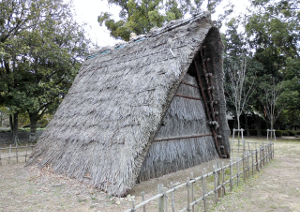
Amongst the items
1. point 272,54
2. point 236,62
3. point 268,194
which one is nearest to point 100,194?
point 268,194

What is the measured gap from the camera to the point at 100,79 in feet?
20.9

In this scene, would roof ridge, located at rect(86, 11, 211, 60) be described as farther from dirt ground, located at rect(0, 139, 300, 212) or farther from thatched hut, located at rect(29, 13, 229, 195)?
dirt ground, located at rect(0, 139, 300, 212)

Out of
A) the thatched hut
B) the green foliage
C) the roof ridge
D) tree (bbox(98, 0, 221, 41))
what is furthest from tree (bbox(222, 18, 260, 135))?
the roof ridge

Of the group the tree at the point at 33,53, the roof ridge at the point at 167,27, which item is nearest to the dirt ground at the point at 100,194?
the roof ridge at the point at 167,27

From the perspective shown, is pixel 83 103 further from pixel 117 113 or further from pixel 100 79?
pixel 117 113

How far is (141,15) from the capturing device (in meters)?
18.4

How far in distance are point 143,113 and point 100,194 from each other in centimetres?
172

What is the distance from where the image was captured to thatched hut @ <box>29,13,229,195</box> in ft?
13.0

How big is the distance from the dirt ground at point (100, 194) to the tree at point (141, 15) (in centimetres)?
1466

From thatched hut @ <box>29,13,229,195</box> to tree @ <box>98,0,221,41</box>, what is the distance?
35.9ft

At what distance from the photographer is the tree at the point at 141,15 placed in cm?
1757

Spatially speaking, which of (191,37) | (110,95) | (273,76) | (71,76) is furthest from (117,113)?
(273,76)

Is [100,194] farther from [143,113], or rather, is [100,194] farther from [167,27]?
[167,27]

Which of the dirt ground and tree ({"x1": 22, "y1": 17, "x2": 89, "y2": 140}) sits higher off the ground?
tree ({"x1": 22, "y1": 17, "x2": 89, "y2": 140})
